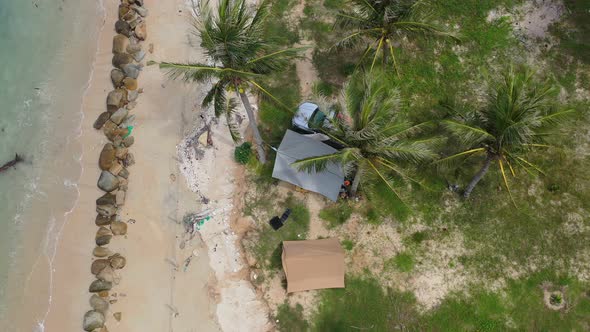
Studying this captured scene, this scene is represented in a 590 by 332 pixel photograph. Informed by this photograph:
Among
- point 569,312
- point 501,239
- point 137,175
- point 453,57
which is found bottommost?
point 569,312

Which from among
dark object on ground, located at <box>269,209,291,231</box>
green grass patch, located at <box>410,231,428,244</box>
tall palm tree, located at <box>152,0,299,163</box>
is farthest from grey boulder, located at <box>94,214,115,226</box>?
green grass patch, located at <box>410,231,428,244</box>

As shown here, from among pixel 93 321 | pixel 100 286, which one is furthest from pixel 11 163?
pixel 93 321

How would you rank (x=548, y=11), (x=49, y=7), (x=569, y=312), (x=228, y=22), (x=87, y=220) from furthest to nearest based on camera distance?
(x=49, y=7), (x=548, y=11), (x=87, y=220), (x=569, y=312), (x=228, y=22)

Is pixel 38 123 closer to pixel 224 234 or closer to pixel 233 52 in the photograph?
pixel 224 234

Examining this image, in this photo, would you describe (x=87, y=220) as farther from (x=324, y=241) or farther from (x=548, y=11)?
(x=548, y=11)

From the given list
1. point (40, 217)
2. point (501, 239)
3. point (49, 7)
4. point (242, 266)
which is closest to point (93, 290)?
point (40, 217)

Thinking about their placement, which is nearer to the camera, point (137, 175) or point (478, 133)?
point (478, 133)
